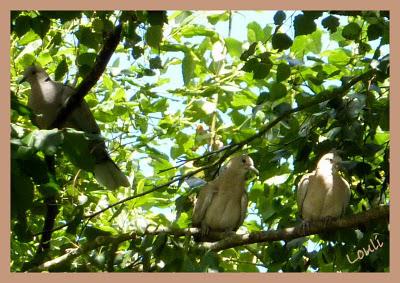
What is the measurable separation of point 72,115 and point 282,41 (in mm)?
2336

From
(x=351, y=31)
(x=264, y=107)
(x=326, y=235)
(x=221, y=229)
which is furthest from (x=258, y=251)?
(x=351, y=31)

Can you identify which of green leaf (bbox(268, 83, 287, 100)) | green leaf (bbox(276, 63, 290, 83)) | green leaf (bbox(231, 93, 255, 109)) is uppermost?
green leaf (bbox(231, 93, 255, 109))

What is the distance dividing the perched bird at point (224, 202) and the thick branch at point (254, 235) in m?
1.15

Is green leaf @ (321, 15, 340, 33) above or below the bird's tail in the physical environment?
above

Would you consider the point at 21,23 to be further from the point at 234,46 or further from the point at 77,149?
Answer: the point at 234,46

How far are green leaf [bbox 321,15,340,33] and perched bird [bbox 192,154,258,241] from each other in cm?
154

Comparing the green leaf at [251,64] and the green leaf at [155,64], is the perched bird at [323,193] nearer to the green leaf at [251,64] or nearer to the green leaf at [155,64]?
the green leaf at [251,64]

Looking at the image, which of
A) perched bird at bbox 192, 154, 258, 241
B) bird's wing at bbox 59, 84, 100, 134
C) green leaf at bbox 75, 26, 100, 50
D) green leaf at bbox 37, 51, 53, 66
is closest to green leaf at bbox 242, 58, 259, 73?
green leaf at bbox 75, 26, 100, 50

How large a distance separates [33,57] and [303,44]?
223 cm

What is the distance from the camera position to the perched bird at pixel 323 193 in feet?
15.5

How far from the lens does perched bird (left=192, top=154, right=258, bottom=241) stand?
17.9 ft

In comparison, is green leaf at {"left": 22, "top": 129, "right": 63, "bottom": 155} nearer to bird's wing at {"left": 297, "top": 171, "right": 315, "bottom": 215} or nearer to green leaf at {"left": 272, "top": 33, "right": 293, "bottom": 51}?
green leaf at {"left": 272, "top": 33, "right": 293, "bottom": 51}

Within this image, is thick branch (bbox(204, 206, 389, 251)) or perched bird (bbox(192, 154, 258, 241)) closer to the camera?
thick branch (bbox(204, 206, 389, 251))

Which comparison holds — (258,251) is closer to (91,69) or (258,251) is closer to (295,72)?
(295,72)
